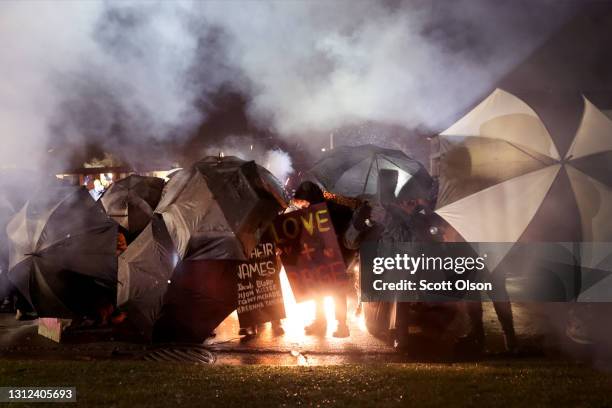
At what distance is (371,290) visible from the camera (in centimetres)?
692

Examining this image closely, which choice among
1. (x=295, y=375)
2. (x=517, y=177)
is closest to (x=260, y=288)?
(x=295, y=375)

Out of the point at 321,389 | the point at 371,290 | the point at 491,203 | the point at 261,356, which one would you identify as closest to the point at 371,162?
the point at 371,290

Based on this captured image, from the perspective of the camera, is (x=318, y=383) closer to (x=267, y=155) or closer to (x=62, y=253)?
(x=62, y=253)

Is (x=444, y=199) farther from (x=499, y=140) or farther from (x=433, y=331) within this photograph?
(x=433, y=331)

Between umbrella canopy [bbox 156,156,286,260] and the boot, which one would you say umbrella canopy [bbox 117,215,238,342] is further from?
the boot

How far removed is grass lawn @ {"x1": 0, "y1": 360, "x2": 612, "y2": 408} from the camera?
4.38 metres

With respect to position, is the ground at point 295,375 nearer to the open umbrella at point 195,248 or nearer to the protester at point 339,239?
the protester at point 339,239

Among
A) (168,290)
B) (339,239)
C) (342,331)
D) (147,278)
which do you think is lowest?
(342,331)

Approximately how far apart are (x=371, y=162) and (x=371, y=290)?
3.16 m

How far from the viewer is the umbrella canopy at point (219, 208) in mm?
5926

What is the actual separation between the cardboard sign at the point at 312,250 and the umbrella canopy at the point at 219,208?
437 mm

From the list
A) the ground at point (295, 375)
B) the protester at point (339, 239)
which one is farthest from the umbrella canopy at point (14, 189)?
the protester at point (339, 239)

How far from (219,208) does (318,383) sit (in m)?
2.39

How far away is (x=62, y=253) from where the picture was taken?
6.26 metres
